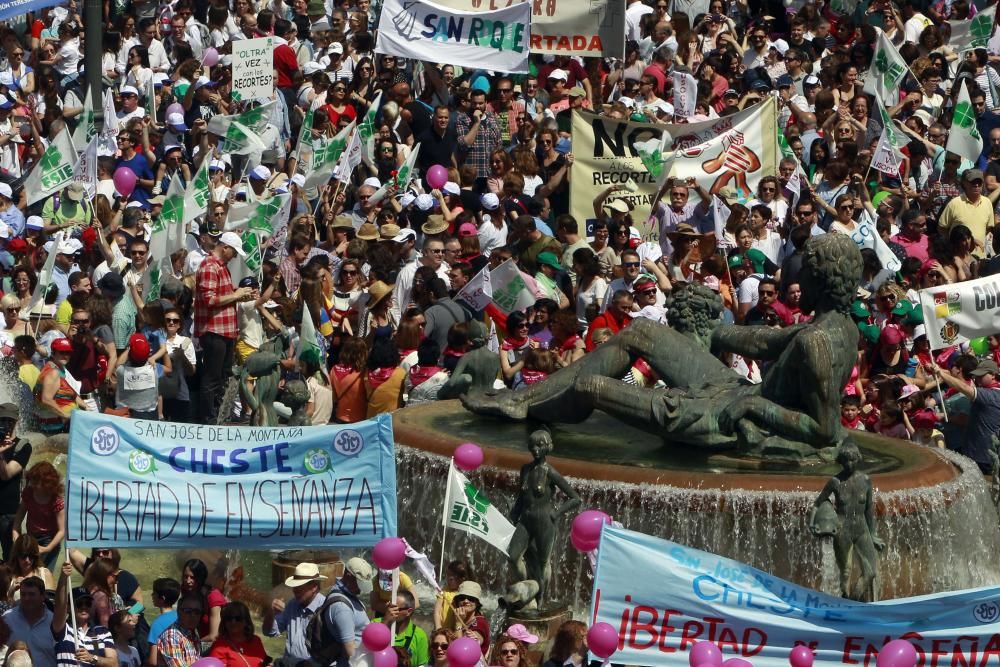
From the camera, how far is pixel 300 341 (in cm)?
2052

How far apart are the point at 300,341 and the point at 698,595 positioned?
764cm

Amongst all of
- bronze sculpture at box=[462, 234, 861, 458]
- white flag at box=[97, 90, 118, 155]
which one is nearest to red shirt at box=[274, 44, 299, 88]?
white flag at box=[97, 90, 118, 155]

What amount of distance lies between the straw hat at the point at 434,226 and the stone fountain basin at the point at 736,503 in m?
4.85

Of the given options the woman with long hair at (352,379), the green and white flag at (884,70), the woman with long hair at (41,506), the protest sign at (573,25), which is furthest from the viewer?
the protest sign at (573,25)

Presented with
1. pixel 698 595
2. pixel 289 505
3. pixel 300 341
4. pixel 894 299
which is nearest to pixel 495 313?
pixel 300 341

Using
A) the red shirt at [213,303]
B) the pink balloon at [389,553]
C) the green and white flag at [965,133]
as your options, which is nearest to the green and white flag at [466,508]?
the pink balloon at [389,553]

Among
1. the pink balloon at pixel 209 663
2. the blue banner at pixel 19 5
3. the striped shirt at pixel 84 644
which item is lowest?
the striped shirt at pixel 84 644

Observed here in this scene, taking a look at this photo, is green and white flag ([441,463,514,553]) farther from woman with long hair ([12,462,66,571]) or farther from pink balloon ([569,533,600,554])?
woman with long hair ([12,462,66,571])

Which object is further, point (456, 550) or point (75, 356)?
Result: point (75, 356)

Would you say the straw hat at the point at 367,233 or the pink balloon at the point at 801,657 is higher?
the pink balloon at the point at 801,657

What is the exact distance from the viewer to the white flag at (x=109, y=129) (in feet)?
84.0

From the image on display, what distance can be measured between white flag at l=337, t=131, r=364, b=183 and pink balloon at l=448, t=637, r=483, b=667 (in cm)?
1135

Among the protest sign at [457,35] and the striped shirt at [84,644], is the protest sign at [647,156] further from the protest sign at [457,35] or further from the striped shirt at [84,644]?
the striped shirt at [84,644]

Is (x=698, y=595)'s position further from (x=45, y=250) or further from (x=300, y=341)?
(x=45, y=250)
